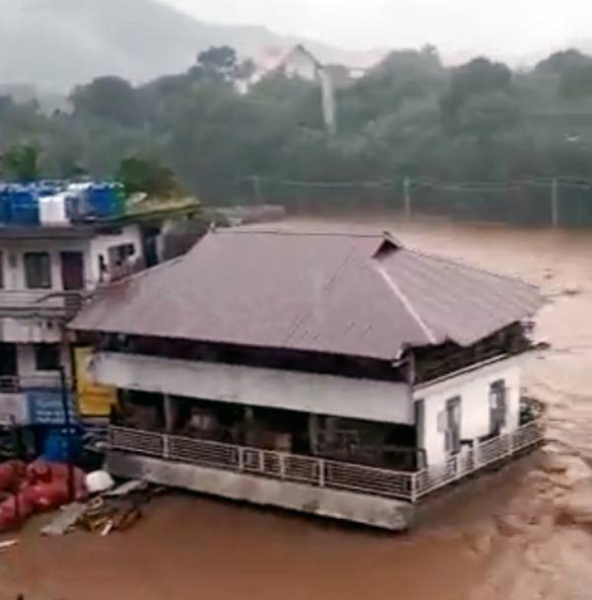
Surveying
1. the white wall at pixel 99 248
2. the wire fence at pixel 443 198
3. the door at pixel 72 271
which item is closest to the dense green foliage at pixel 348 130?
the wire fence at pixel 443 198

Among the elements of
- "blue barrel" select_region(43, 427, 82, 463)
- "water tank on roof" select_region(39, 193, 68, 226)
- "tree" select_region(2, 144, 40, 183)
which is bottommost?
"blue barrel" select_region(43, 427, 82, 463)

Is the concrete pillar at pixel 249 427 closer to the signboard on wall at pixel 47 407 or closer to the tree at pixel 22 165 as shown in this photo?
the signboard on wall at pixel 47 407

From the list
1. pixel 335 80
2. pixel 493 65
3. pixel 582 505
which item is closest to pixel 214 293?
pixel 582 505

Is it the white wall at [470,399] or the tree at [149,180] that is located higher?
the tree at [149,180]

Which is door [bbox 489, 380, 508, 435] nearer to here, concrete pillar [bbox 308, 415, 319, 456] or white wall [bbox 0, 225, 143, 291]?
concrete pillar [bbox 308, 415, 319, 456]

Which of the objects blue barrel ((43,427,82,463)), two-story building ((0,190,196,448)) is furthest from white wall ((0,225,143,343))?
blue barrel ((43,427,82,463))

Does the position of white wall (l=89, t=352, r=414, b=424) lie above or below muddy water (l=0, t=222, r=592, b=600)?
above
